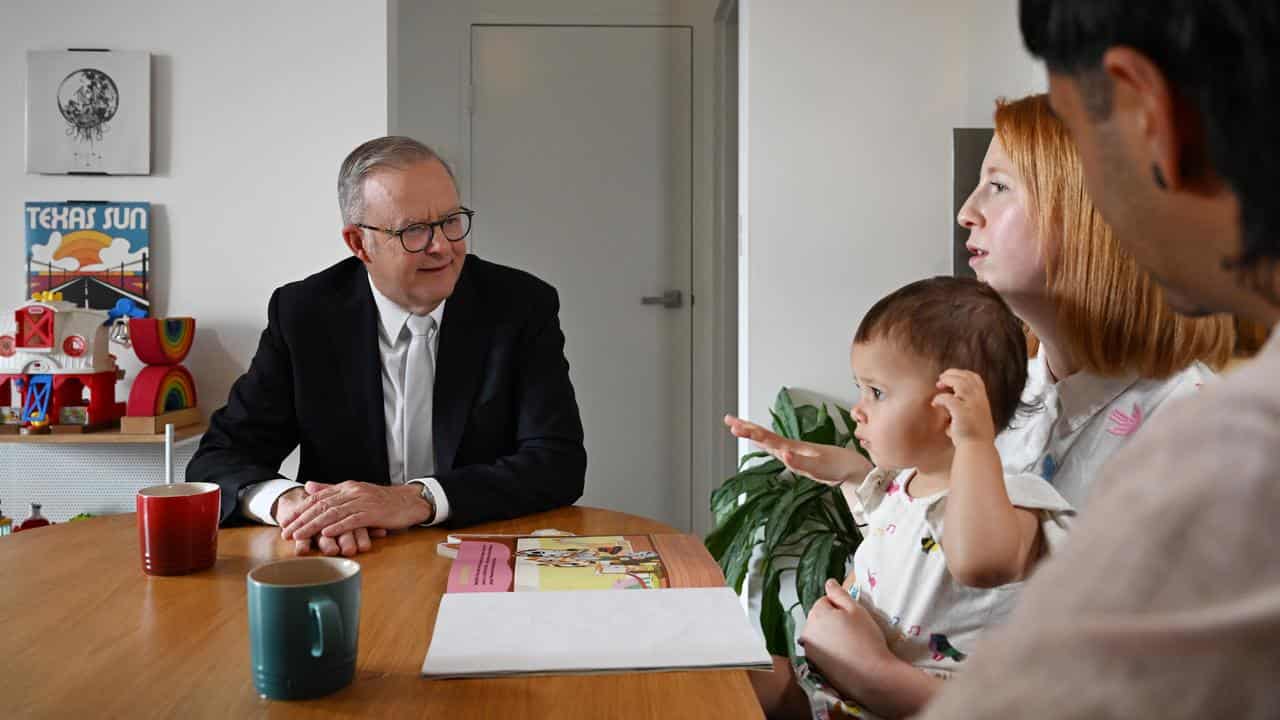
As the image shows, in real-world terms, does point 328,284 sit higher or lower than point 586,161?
lower

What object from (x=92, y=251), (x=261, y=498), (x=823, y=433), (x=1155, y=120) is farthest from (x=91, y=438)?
(x=1155, y=120)

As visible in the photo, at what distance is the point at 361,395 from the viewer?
1732mm

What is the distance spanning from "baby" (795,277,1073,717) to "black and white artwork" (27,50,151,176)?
8.56 ft

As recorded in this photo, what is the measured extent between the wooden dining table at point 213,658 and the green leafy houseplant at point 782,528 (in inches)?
54.6

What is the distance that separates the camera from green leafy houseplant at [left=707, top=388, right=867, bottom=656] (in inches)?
101

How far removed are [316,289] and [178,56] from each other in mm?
1725

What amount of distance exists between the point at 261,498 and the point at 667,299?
2.98 metres

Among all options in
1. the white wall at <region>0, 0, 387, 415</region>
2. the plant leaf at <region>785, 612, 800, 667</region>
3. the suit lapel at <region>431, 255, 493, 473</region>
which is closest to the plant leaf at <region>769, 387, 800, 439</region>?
the plant leaf at <region>785, 612, 800, 667</region>

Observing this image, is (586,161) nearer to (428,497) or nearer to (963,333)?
(428,497)

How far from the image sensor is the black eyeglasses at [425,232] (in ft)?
5.86

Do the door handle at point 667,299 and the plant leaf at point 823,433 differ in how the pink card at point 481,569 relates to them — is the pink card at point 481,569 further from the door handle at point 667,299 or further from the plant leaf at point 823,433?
the door handle at point 667,299

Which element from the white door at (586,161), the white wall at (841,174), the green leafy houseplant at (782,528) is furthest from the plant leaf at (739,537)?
the white door at (586,161)

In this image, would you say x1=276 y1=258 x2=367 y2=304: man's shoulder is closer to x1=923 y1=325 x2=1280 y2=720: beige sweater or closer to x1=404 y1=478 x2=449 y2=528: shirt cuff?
x1=404 y1=478 x2=449 y2=528: shirt cuff

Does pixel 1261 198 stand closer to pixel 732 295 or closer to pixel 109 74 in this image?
pixel 109 74
